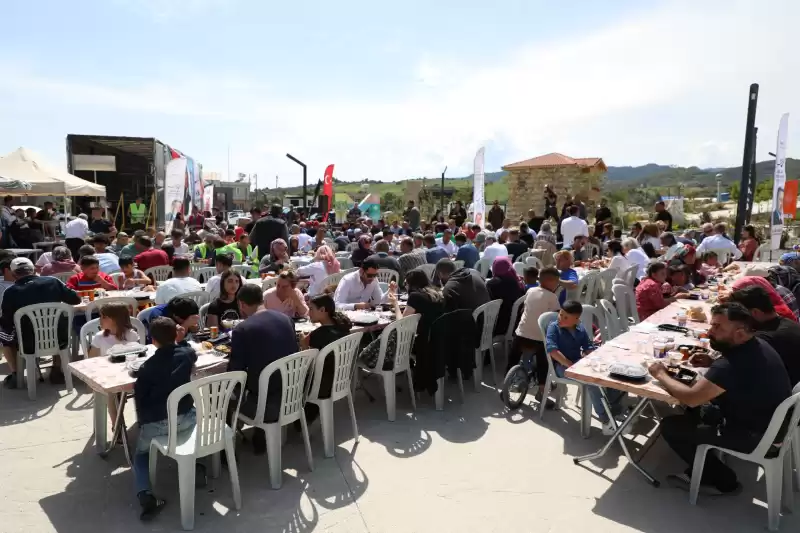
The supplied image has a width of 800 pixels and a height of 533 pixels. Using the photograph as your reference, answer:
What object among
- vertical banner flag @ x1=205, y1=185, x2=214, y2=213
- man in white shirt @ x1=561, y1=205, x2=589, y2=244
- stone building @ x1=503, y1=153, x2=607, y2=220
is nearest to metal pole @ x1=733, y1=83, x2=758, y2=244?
man in white shirt @ x1=561, y1=205, x2=589, y2=244

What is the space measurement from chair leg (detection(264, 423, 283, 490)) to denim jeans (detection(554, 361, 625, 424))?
2298 mm

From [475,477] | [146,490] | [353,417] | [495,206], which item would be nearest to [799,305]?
[475,477]

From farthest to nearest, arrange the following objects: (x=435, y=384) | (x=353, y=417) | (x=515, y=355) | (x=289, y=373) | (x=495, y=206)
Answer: (x=495, y=206), (x=515, y=355), (x=435, y=384), (x=353, y=417), (x=289, y=373)

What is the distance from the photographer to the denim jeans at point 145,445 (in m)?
3.22

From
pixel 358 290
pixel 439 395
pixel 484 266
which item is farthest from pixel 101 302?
pixel 484 266

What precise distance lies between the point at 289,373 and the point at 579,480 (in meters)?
2.05

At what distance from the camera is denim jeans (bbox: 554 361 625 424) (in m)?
4.28

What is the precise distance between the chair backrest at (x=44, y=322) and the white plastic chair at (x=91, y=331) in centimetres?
73

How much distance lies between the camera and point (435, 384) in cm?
484

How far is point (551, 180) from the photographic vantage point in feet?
62.8

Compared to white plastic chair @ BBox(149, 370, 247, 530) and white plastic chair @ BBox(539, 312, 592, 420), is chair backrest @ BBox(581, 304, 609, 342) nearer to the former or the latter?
white plastic chair @ BBox(539, 312, 592, 420)

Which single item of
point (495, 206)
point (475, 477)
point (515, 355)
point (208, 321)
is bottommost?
point (475, 477)

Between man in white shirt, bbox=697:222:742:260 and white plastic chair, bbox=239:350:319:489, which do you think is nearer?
white plastic chair, bbox=239:350:319:489

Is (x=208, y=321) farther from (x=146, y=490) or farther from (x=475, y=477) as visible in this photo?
(x=475, y=477)
